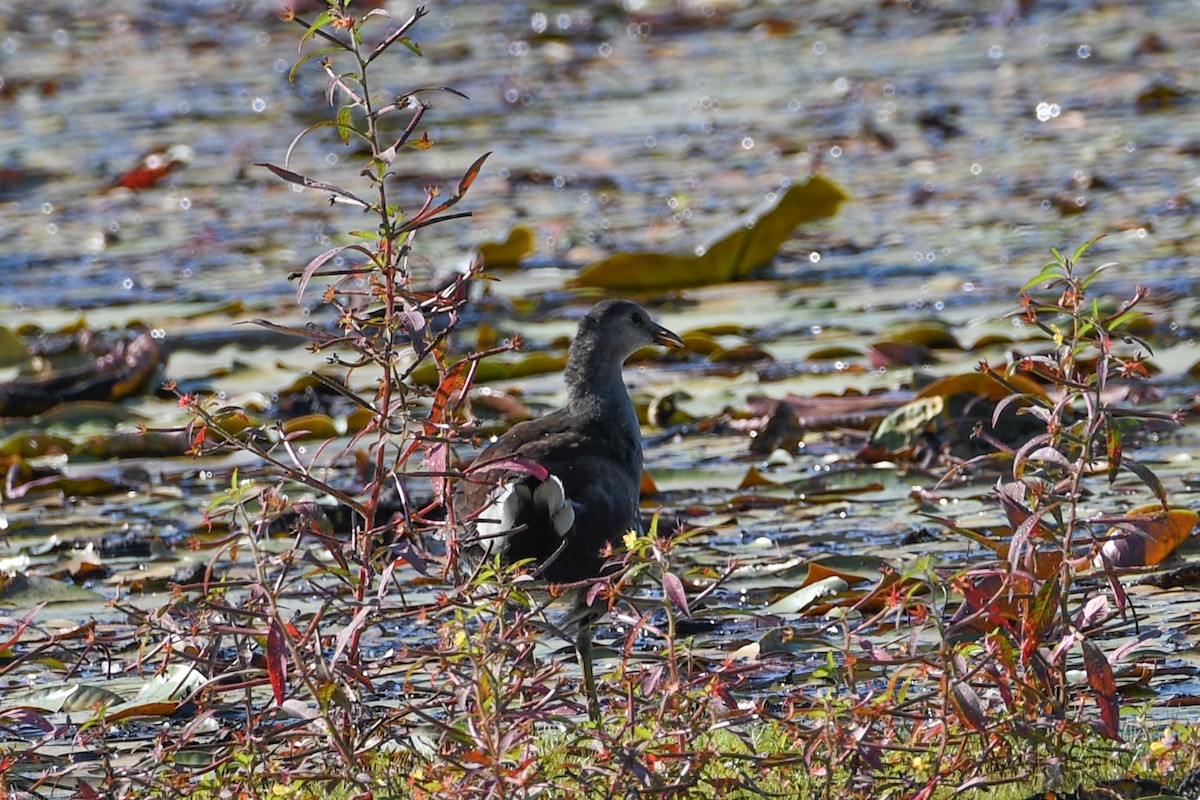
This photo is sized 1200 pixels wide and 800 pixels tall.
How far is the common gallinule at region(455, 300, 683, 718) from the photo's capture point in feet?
10.7

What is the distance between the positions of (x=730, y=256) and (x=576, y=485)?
3659 mm

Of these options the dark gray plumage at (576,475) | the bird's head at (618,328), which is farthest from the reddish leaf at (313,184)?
the bird's head at (618,328)

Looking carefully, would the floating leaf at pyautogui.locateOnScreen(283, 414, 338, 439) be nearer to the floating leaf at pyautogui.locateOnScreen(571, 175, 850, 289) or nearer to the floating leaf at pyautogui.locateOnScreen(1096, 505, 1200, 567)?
the floating leaf at pyautogui.locateOnScreen(571, 175, 850, 289)

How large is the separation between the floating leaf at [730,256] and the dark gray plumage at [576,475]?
2520 millimetres

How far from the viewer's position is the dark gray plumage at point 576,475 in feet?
10.7

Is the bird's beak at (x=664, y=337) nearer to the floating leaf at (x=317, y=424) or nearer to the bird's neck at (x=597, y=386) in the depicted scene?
the bird's neck at (x=597, y=386)

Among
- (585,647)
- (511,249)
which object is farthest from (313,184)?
(511,249)

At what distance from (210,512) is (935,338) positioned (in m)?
3.50

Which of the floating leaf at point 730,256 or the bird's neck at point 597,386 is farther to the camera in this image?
the floating leaf at point 730,256

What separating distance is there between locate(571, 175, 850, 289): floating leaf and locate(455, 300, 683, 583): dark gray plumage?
99.2 inches

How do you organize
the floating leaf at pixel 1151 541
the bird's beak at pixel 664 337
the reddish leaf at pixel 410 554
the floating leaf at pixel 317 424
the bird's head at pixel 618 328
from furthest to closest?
the floating leaf at pixel 317 424, the bird's beak at pixel 664 337, the bird's head at pixel 618 328, the floating leaf at pixel 1151 541, the reddish leaf at pixel 410 554

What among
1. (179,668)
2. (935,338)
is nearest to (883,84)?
(935,338)

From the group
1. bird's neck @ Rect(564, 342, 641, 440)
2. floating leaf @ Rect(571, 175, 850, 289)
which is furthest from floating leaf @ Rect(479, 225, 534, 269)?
bird's neck @ Rect(564, 342, 641, 440)

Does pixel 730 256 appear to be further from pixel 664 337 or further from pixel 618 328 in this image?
pixel 618 328
